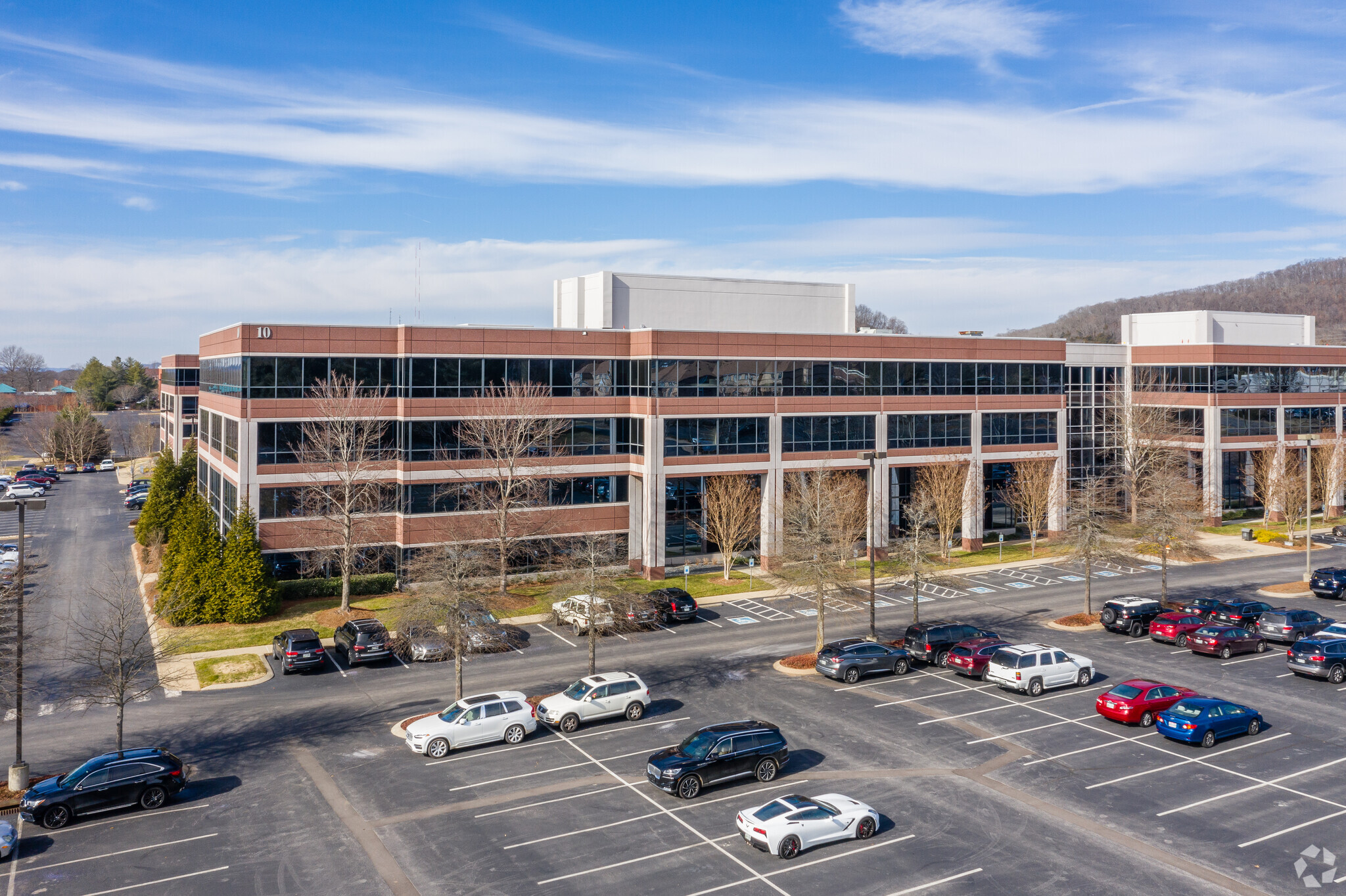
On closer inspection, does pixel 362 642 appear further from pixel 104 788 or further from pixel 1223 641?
pixel 1223 641

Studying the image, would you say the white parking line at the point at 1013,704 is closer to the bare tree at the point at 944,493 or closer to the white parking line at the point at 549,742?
the white parking line at the point at 549,742

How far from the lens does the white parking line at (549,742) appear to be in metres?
28.7

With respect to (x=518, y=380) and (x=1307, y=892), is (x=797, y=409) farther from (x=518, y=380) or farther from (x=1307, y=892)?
(x=1307, y=892)

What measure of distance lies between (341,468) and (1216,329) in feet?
234

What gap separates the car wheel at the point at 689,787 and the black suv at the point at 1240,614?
2837 centimetres

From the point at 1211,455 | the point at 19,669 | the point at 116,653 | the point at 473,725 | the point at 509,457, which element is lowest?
the point at 473,725

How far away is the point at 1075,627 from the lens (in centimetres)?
4453

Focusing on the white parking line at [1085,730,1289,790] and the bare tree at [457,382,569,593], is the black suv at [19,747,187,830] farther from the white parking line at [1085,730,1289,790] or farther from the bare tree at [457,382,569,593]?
the bare tree at [457,382,569,593]

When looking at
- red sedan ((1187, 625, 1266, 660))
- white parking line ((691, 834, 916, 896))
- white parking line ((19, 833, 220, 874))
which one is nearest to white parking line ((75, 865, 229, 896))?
white parking line ((19, 833, 220, 874))

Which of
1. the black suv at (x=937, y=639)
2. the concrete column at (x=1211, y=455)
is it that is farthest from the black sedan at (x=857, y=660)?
the concrete column at (x=1211, y=455)

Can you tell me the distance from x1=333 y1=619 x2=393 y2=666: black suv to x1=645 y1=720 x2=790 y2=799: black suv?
1584 cm

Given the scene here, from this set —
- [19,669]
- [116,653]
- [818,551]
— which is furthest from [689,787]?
[19,669]

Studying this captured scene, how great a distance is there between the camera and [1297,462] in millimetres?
72812

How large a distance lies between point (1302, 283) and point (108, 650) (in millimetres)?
228097
